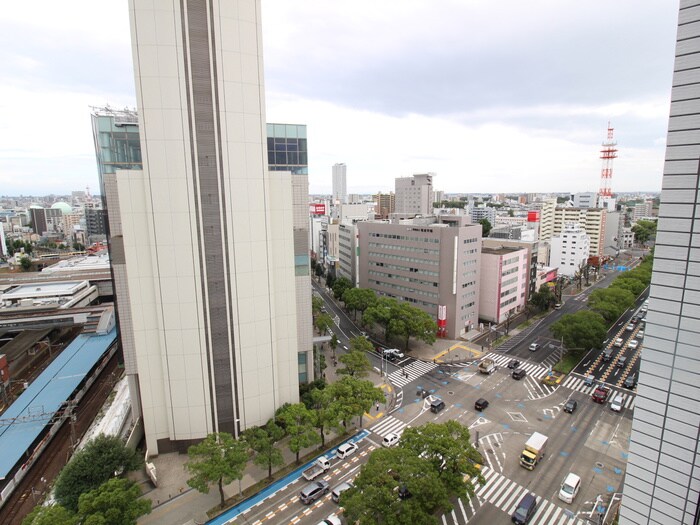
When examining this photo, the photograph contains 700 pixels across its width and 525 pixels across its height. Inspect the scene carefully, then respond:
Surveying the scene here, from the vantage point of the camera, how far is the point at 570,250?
341ft

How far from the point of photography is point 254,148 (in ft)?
106

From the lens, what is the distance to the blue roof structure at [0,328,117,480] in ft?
114

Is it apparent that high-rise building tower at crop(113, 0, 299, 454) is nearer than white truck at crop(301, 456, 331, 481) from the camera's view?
Yes

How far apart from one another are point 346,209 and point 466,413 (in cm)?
10351

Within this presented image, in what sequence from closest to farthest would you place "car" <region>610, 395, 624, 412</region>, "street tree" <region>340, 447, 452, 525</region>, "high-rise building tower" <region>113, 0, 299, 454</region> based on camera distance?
"street tree" <region>340, 447, 452, 525</region>, "high-rise building tower" <region>113, 0, 299, 454</region>, "car" <region>610, 395, 624, 412</region>

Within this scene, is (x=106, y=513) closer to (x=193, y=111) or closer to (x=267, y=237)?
(x=267, y=237)

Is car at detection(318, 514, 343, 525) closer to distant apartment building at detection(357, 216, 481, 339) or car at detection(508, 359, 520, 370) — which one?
car at detection(508, 359, 520, 370)

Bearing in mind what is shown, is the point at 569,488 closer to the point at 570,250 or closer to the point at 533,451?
the point at 533,451

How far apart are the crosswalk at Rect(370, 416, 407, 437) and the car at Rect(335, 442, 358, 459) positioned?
3820mm

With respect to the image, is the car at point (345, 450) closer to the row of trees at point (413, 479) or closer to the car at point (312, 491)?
the car at point (312, 491)

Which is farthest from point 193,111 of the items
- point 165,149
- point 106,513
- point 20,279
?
point 20,279

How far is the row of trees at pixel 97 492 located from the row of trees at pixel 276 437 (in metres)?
4.09

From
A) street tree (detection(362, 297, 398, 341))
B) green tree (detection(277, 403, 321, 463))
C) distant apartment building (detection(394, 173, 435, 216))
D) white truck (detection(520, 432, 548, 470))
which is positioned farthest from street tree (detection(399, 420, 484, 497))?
distant apartment building (detection(394, 173, 435, 216))

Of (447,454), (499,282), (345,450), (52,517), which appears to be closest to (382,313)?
(499,282)
